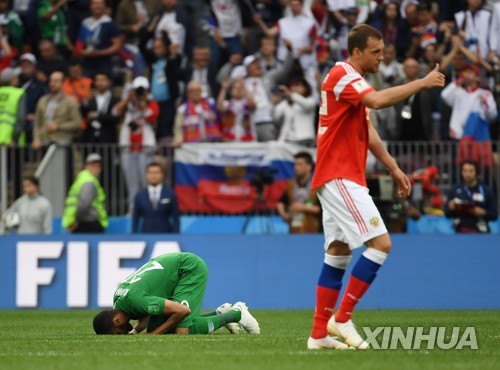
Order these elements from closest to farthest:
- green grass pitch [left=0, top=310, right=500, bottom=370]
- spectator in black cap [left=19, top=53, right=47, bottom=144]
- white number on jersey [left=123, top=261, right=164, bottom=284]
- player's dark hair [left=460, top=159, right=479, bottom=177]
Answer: green grass pitch [left=0, top=310, right=500, bottom=370] → white number on jersey [left=123, top=261, right=164, bottom=284] → player's dark hair [left=460, top=159, right=479, bottom=177] → spectator in black cap [left=19, top=53, right=47, bottom=144]

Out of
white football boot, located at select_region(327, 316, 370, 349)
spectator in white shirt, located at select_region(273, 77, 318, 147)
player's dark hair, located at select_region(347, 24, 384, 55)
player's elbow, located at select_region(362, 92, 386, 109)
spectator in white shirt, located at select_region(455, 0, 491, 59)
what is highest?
spectator in white shirt, located at select_region(455, 0, 491, 59)

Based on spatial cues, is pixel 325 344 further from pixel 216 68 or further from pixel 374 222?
pixel 216 68

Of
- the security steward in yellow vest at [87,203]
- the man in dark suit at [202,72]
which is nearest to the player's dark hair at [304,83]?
the man in dark suit at [202,72]

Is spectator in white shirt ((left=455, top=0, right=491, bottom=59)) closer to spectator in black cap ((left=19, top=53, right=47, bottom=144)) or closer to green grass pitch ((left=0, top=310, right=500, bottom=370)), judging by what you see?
spectator in black cap ((left=19, top=53, right=47, bottom=144))

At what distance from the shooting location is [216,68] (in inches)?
907

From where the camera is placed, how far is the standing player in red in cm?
969

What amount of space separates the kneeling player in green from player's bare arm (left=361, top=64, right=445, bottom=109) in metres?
3.29

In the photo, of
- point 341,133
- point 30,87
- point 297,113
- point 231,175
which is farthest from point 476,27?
point 341,133

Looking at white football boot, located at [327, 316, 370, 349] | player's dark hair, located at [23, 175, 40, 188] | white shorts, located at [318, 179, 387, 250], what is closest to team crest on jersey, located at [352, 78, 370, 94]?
white shorts, located at [318, 179, 387, 250]

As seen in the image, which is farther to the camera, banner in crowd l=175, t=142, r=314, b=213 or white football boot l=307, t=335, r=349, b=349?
banner in crowd l=175, t=142, r=314, b=213

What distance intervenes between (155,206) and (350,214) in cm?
1002

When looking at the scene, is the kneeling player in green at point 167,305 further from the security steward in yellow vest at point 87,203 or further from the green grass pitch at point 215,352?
the security steward in yellow vest at point 87,203

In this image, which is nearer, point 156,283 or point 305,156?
point 156,283

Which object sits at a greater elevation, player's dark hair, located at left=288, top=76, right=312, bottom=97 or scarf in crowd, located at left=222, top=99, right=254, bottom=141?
player's dark hair, located at left=288, top=76, right=312, bottom=97
